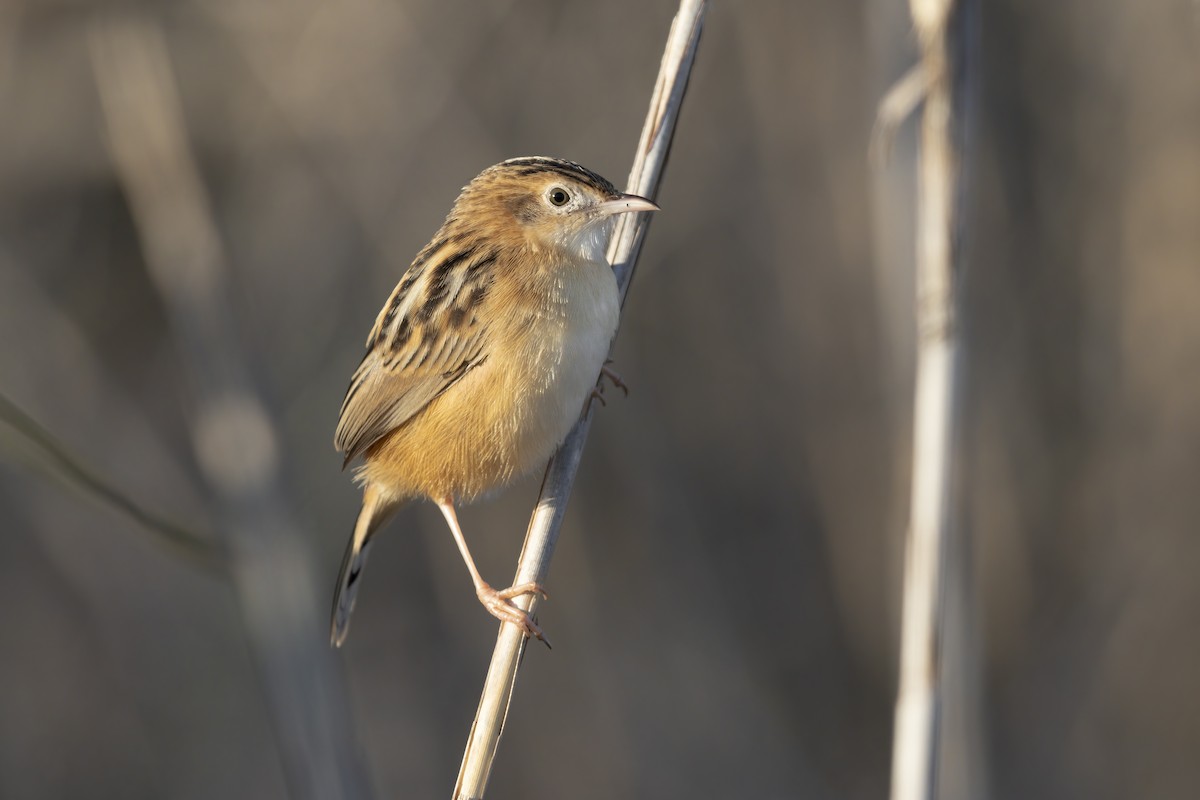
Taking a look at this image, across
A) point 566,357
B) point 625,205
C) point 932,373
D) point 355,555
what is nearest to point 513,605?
point 566,357

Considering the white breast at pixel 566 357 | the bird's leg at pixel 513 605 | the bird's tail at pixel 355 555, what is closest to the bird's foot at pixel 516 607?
the bird's leg at pixel 513 605

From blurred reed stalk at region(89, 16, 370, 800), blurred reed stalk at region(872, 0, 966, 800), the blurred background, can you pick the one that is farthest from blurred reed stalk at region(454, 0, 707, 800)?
the blurred background

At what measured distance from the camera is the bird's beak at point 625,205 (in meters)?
3.22

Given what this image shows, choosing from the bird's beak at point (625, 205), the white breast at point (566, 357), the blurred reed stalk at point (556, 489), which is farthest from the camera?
the white breast at point (566, 357)

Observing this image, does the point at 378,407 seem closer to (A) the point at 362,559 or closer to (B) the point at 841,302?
(A) the point at 362,559

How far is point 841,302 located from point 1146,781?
2.93m

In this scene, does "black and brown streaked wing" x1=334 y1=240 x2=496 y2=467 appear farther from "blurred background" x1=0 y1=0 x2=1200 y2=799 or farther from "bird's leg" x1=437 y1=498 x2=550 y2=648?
"blurred background" x1=0 y1=0 x2=1200 y2=799

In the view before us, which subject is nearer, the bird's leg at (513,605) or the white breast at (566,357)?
the bird's leg at (513,605)

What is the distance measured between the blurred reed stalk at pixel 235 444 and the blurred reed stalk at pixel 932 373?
1.44 meters

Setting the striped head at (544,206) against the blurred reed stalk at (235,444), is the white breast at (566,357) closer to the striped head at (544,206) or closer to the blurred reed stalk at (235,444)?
the striped head at (544,206)

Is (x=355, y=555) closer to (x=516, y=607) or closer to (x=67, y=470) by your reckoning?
(x=516, y=607)

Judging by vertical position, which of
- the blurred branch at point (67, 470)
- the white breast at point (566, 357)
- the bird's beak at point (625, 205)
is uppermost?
the bird's beak at point (625, 205)

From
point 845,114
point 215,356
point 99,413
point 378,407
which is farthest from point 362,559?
point 845,114

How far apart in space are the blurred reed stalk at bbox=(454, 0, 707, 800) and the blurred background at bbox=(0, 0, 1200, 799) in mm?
2415
